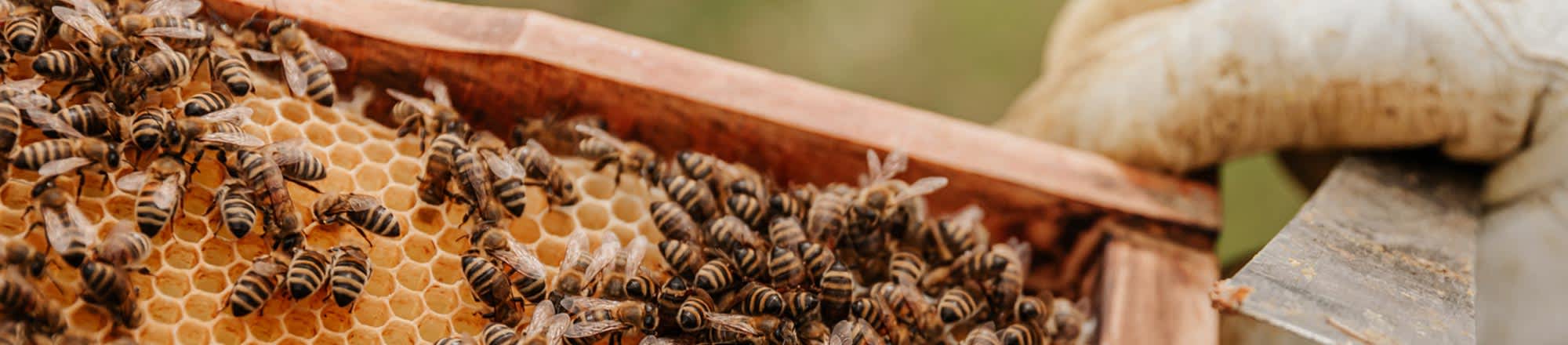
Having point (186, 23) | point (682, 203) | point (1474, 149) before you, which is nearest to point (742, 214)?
point (682, 203)

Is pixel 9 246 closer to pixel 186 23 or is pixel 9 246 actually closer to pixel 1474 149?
pixel 186 23

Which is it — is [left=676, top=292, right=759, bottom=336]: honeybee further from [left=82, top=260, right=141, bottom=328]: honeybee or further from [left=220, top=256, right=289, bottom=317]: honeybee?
[left=82, top=260, right=141, bottom=328]: honeybee

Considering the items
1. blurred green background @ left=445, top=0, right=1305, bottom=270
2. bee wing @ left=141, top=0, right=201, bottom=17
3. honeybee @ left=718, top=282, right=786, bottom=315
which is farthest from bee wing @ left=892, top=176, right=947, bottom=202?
blurred green background @ left=445, top=0, right=1305, bottom=270

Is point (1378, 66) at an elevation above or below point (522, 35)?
above

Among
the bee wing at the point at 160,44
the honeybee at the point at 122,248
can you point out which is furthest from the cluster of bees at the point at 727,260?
the honeybee at the point at 122,248

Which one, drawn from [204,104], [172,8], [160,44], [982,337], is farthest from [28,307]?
[982,337]

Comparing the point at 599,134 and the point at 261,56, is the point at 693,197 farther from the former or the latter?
the point at 261,56

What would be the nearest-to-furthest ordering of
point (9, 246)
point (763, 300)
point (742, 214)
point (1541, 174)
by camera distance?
point (9, 246), point (763, 300), point (742, 214), point (1541, 174)
